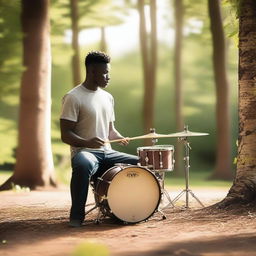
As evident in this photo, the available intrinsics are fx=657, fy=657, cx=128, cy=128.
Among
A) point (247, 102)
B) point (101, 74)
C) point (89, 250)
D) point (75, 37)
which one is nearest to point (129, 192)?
point (101, 74)

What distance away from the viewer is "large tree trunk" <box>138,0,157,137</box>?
70.6ft

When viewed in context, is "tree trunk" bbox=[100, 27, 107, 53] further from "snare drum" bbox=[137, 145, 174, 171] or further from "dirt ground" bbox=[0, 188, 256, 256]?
"snare drum" bbox=[137, 145, 174, 171]

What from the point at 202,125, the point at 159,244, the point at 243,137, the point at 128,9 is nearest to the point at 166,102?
the point at 202,125

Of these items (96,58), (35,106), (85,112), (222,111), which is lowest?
(85,112)

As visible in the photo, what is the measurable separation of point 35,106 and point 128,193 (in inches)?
257

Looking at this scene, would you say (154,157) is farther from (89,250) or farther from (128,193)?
(89,250)

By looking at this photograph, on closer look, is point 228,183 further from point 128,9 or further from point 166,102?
point 166,102

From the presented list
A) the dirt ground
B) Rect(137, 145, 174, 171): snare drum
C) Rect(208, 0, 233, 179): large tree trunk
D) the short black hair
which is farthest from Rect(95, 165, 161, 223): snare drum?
Rect(208, 0, 233, 179): large tree trunk

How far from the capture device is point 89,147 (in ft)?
24.1

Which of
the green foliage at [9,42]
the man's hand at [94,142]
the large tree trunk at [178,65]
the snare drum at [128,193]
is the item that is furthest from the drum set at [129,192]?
the large tree trunk at [178,65]

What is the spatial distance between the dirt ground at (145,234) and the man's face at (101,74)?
1610 mm

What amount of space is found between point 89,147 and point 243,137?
202 centimetres

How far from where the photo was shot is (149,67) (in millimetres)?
22172

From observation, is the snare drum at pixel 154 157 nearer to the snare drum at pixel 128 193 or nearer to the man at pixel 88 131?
the man at pixel 88 131
